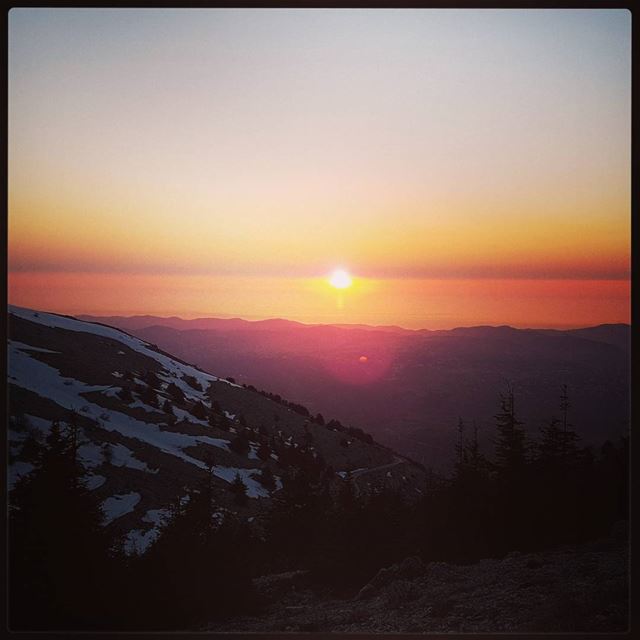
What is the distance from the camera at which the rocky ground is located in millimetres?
5137

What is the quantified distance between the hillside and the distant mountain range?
1.14 m

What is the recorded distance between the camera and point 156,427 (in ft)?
30.6

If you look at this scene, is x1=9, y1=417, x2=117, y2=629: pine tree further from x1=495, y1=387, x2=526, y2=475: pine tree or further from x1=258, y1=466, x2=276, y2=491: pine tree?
x1=495, y1=387, x2=526, y2=475: pine tree

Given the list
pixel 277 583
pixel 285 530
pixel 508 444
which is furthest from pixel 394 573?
pixel 508 444

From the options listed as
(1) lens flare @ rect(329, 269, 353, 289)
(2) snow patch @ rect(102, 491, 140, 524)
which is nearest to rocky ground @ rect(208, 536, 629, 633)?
(2) snow patch @ rect(102, 491, 140, 524)

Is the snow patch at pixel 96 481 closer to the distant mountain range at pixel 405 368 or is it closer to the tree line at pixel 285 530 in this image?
the tree line at pixel 285 530

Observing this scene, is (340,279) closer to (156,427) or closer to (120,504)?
(156,427)

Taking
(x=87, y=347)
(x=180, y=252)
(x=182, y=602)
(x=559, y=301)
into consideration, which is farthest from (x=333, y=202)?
(x=87, y=347)

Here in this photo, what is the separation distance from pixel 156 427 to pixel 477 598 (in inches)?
204

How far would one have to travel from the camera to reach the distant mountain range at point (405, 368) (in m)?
7.44

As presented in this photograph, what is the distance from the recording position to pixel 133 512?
819 centimetres

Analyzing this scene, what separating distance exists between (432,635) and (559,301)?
3756mm

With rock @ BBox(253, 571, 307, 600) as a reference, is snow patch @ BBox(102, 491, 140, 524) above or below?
above

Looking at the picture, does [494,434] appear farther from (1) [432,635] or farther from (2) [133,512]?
(2) [133,512]
